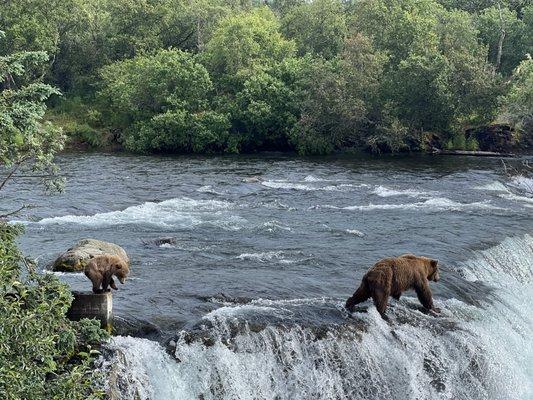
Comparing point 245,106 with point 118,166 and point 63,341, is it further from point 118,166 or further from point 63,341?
point 63,341

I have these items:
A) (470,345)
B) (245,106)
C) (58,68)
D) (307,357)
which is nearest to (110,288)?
(307,357)

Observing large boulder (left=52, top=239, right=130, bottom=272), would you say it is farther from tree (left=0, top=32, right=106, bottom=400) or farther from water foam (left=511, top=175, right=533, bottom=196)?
water foam (left=511, top=175, right=533, bottom=196)

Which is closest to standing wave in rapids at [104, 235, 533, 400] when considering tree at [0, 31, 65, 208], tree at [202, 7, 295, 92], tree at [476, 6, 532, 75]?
tree at [0, 31, 65, 208]

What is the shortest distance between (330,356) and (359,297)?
172cm

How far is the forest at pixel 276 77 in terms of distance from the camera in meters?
43.7

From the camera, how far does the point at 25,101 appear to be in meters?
11.4

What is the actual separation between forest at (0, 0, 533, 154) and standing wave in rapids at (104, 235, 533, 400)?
90.1ft

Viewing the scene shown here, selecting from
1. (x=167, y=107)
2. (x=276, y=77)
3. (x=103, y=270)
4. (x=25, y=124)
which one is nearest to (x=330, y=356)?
(x=103, y=270)

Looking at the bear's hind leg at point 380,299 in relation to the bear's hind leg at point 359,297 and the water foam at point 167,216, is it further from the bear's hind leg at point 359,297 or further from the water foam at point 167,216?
the water foam at point 167,216

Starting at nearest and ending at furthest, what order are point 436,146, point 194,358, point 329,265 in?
1. point 194,358
2. point 329,265
3. point 436,146

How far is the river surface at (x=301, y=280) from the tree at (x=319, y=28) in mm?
24219

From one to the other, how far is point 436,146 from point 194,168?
15.8 metres

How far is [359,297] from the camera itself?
617 inches

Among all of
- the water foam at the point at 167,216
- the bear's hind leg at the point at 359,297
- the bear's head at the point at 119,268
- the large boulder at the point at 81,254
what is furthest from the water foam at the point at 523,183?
the bear's head at the point at 119,268
